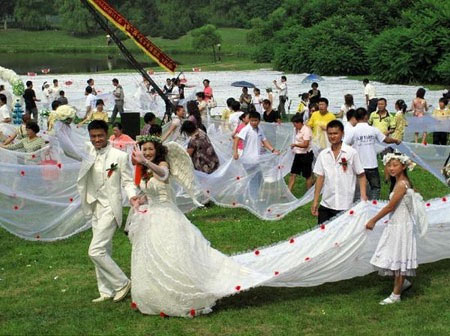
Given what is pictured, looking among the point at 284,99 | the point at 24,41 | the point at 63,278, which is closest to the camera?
the point at 63,278

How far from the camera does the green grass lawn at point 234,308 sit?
788 centimetres

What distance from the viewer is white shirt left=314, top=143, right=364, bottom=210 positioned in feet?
31.2

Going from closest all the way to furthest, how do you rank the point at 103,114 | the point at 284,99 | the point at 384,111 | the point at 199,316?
the point at 199,316
the point at 384,111
the point at 103,114
the point at 284,99

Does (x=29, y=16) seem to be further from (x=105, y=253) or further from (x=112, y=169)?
(x=105, y=253)

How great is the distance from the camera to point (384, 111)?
17.2 meters

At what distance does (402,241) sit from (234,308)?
5.72 ft

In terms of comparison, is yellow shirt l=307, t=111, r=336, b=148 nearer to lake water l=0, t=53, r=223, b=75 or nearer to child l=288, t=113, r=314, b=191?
child l=288, t=113, r=314, b=191

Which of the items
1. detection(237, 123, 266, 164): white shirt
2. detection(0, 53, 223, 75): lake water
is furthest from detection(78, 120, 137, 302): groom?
detection(0, 53, 223, 75): lake water

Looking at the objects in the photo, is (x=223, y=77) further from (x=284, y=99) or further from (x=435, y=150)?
(x=435, y=150)

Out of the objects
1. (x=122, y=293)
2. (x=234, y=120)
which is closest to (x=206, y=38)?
(x=234, y=120)

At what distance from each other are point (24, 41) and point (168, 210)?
356 feet

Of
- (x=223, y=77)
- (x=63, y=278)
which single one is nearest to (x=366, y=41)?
(x=223, y=77)

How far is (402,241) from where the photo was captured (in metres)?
8.38

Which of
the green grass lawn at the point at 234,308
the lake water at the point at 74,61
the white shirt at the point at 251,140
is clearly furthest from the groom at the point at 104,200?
the lake water at the point at 74,61
